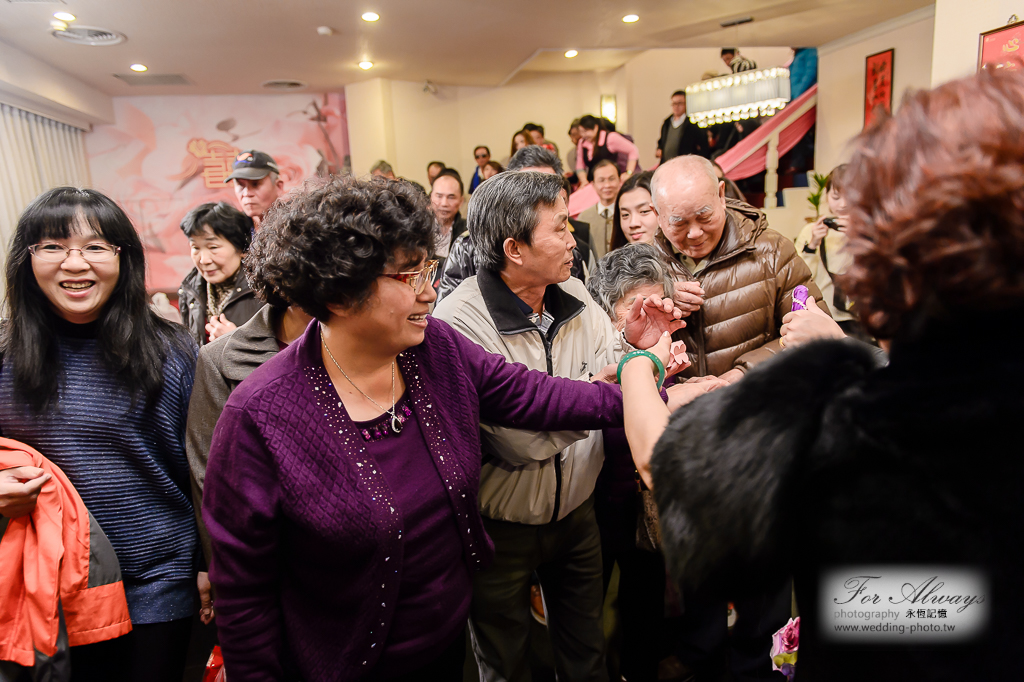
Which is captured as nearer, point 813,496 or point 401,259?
point 813,496

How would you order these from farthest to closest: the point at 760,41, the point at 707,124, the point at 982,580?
the point at 707,124
the point at 760,41
the point at 982,580

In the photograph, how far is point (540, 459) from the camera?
1.46 m

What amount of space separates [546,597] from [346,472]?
1006 millimetres

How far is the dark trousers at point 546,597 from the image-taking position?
161 cm

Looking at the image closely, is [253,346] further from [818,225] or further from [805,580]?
[818,225]

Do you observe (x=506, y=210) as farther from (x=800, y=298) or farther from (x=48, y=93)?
(x=48, y=93)

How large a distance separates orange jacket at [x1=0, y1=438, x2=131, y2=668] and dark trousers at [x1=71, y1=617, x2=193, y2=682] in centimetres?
6

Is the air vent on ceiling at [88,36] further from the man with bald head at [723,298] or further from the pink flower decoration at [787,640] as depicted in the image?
the pink flower decoration at [787,640]

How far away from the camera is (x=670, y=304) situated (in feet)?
5.15

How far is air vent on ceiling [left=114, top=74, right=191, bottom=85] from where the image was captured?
6766 millimetres

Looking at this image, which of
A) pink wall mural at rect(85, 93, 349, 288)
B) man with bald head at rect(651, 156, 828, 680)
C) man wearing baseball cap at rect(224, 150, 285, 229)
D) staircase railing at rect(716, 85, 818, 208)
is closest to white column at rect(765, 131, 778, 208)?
staircase railing at rect(716, 85, 818, 208)

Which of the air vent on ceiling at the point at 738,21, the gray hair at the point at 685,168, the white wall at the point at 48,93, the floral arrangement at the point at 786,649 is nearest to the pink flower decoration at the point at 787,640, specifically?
the floral arrangement at the point at 786,649

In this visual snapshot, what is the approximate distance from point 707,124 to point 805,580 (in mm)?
7443

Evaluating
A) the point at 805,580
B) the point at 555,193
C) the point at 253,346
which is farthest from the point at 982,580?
the point at 253,346
